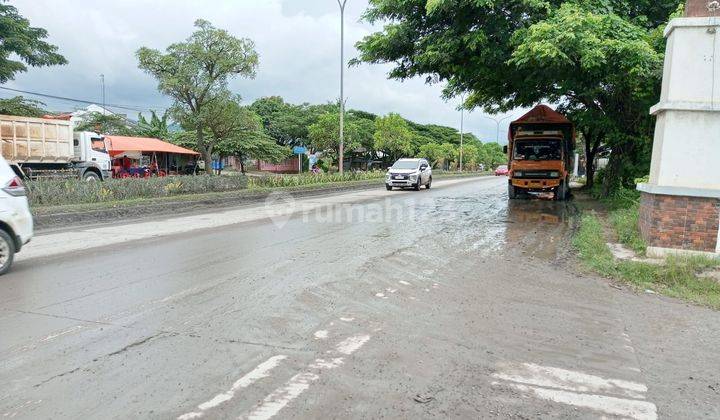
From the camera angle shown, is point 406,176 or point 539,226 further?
point 406,176

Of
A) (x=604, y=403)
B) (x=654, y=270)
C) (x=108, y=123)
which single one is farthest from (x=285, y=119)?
(x=604, y=403)

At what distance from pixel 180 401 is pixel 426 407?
1.62m

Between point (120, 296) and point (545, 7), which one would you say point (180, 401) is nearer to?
point (120, 296)

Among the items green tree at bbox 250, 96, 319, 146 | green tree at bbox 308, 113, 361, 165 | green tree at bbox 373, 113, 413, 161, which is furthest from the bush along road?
green tree at bbox 250, 96, 319, 146

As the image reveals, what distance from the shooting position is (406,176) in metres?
26.3

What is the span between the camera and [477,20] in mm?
14578

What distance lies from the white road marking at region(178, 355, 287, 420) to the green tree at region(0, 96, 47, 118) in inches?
1069

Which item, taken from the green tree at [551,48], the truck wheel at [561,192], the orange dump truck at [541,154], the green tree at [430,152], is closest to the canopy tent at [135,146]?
the green tree at [551,48]

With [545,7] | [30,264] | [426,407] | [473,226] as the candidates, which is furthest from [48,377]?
[545,7]

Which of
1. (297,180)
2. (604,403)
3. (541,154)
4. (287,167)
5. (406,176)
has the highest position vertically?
(541,154)

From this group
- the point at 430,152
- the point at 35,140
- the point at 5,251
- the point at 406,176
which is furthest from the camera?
the point at 430,152

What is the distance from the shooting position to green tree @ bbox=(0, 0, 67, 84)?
78.8 feet

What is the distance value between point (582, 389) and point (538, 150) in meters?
16.7

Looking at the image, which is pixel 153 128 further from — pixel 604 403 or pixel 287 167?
pixel 604 403
